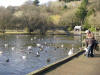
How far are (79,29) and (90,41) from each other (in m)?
82.8

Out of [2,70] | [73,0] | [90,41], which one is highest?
[73,0]

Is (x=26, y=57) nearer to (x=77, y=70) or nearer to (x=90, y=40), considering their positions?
(x=90, y=40)

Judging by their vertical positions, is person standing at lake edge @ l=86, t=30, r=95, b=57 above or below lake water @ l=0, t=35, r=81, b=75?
above

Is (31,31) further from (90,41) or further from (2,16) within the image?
(90,41)

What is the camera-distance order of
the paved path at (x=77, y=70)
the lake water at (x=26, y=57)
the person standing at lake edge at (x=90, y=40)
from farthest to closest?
the lake water at (x=26, y=57), the person standing at lake edge at (x=90, y=40), the paved path at (x=77, y=70)

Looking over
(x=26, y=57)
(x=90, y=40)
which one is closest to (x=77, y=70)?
(x=90, y=40)

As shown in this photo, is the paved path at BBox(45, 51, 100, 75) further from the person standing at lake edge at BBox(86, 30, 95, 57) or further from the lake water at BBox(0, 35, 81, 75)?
the lake water at BBox(0, 35, 81, 75)

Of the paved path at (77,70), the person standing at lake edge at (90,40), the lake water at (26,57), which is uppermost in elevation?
the person standing at lake edge at (90,40)

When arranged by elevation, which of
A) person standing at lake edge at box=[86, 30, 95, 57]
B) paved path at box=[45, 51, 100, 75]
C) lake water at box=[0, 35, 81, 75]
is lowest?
lake water at box=[0, 35, 81, 75]

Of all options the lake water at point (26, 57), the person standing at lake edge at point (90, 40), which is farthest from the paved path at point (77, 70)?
the lake water at point (26, 57)

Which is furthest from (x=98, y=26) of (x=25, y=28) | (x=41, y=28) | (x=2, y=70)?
(x=2, y=70)

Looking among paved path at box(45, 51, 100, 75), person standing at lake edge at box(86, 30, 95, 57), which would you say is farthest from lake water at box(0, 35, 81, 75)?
paved path at box(45, 51, 100, 75)

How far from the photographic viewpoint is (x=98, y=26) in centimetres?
9075

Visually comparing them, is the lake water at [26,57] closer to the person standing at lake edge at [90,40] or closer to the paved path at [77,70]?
the person standing at lake edge at [90,40]
